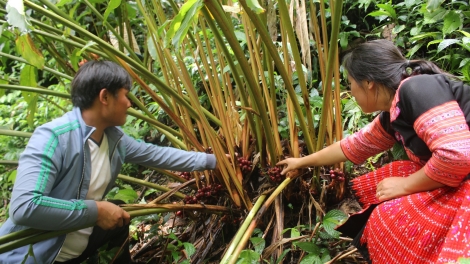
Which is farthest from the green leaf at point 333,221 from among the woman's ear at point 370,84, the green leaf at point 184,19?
the green leaf at point 184,19

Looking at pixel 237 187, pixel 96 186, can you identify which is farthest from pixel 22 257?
pixel 237 187

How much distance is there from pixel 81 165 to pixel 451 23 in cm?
174

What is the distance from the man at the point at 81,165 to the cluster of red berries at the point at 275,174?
22 cm


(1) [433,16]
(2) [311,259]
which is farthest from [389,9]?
(2) [311,259]

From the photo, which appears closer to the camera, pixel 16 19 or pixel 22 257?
pixel 16 19

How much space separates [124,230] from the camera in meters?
1.61

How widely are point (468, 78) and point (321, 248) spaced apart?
958 mm

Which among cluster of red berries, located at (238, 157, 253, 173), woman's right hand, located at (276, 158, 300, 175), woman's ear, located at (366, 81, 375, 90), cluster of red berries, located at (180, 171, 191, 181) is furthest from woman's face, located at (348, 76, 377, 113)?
cluster of red berries, located at (180, 171, 191, 181)

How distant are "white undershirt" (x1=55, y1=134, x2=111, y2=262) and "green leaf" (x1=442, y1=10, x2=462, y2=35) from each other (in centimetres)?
160

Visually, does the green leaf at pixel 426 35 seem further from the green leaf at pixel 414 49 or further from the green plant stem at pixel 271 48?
the green plant stem at pixel 271 48

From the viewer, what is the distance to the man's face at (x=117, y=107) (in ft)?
4.26

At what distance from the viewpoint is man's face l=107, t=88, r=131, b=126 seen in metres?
1.30

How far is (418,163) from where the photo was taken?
3.98 feet

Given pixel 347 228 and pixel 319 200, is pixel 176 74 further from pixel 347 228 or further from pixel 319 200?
pixel 347 228
